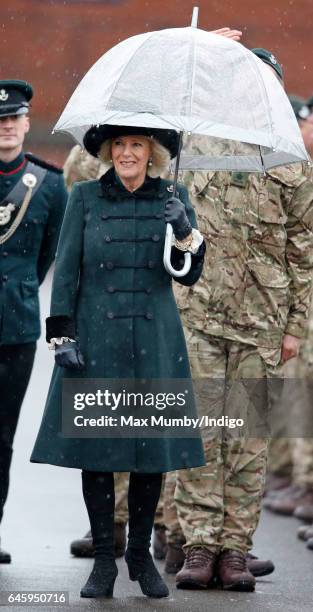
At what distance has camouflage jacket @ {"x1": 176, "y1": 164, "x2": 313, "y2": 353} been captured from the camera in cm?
864

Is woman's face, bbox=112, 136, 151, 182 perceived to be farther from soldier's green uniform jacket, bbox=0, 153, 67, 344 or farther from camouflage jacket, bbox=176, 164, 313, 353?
soldier's green uniform jacket, bbox=0, 153, 67, 344

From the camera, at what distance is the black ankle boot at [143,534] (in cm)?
779

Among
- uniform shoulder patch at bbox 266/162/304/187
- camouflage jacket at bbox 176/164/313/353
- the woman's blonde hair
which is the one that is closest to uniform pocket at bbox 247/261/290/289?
camouflage jacket at bbox 176/164/313/353

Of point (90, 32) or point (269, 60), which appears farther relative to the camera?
point (90, 32)

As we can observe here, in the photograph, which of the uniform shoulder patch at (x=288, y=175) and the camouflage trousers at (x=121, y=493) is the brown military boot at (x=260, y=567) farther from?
the uniform shoulder patch at (x=288, y=175)

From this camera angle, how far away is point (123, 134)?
775cm

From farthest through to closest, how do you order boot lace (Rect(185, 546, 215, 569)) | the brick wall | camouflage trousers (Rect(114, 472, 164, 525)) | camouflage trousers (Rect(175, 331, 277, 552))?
the brick wall → camouflage trousers (Rect(114, 472, 164, 525)) → camouflage trousers (Rect(175, 331, 277, 552)) → boot lace (Rect(185, 546, 215, 569))

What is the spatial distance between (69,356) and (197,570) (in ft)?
4.27

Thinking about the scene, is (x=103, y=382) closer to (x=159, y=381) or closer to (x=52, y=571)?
(x=159, y=381)

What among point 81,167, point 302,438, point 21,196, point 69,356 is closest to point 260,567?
point 69,356

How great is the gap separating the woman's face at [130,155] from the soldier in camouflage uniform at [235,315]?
91 cm

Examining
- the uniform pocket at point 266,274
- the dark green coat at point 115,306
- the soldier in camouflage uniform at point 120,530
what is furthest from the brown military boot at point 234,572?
the uniform pocket at point 266,274

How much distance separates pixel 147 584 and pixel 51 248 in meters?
1.89

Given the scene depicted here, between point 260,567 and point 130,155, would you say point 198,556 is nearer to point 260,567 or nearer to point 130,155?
point 260,567
